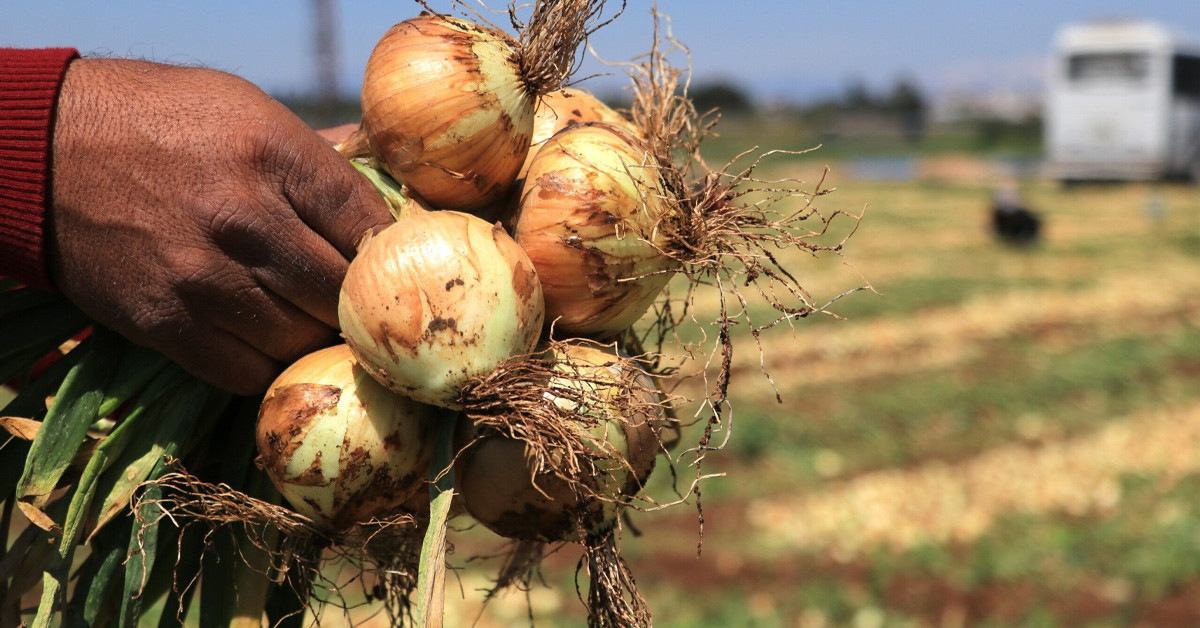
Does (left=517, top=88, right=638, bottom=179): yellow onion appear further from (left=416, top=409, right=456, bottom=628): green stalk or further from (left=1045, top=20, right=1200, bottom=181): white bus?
(left=1045, top=20, right=1200, bottom=181): white bus

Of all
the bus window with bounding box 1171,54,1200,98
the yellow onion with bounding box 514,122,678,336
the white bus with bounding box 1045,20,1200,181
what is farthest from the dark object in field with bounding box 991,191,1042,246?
the yellow onion with bounding box 514,122,678,336

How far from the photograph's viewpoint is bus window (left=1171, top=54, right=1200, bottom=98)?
23266 mm

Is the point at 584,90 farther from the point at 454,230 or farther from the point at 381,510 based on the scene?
the point at 381,510

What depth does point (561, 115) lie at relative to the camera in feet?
4.80

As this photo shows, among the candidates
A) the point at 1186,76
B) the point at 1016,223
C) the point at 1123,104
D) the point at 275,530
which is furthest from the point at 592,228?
the point at 1186,76

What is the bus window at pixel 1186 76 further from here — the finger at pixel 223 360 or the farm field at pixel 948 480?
the finger at pixel 223 360

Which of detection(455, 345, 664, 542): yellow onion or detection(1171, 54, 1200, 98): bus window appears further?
detection(1171, 54, 1200, 98): bus window

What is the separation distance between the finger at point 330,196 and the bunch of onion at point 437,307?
103mm

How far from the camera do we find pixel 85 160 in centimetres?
124

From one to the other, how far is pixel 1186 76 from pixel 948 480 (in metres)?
23.5

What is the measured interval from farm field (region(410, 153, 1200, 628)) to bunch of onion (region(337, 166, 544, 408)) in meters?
0.54

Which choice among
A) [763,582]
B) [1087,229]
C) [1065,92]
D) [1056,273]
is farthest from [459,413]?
[1065,92]

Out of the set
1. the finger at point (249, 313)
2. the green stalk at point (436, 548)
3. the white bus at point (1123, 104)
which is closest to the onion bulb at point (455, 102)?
the finger at point (249, 313)

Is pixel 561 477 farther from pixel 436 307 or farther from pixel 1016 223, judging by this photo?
pixel 1016 223
